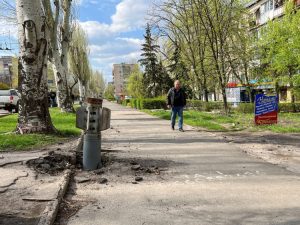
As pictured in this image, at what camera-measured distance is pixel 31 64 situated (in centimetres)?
1117

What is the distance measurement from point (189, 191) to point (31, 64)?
6989 mm

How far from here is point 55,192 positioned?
18.1 feet

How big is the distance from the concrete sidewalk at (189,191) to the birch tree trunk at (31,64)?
3.29 m

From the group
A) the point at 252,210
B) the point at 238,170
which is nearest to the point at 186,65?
the point at 238,170

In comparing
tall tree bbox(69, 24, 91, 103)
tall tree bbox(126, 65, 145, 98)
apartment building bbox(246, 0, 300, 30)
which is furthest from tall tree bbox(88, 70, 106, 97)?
apartment building bbox(246, 0, 300, 30)

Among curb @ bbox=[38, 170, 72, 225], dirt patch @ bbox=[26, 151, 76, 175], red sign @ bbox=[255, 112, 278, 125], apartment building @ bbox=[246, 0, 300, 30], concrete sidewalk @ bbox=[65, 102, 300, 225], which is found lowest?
concrete sidewalk @ bbox=[65, 102, 300, 225]

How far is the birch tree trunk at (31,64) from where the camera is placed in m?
11.1

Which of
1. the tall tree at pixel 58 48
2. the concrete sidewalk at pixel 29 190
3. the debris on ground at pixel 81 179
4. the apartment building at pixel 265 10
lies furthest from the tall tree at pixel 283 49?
the debris on ground at pixel 81 179

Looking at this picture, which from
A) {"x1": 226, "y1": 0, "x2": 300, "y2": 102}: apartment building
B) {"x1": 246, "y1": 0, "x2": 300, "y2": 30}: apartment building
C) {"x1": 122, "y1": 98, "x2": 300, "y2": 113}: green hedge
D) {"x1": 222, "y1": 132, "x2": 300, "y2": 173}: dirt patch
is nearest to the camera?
{"x1": 222, "y1": 132, "x2": 300, "y2": 173}: dirt patch

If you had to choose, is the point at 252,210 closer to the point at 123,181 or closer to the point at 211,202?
the point at 211,202

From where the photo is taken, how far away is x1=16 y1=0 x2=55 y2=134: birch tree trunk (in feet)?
36.5

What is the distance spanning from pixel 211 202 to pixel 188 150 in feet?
14.0

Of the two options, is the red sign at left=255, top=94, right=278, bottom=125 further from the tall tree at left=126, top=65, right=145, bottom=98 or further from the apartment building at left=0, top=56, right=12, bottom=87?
the apartment building at left=0, top=56, right=12, bottom=87

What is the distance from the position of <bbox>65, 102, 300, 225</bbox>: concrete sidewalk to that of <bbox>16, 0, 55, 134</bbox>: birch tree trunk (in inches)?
130
